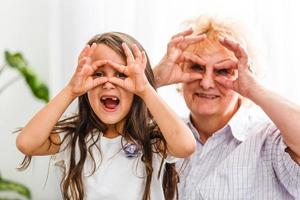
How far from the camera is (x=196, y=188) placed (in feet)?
4.76

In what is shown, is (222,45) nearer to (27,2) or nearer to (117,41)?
(117,41)

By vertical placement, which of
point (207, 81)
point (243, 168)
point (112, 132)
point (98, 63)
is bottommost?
point (243, 168)

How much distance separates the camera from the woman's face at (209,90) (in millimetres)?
1485

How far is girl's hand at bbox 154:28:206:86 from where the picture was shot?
1.48 meters

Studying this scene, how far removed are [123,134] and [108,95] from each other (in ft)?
0.51

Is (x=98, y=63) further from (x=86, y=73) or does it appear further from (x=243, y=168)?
(x=243, y=168)

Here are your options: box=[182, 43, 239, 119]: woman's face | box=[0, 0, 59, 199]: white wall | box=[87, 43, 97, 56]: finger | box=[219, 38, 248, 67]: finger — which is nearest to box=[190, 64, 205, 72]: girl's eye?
box=[182, 43, 239, 119]: woman's face

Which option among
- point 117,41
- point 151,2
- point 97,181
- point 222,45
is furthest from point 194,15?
point 97,181

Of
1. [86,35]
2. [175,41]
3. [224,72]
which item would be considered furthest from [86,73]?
[86,35]

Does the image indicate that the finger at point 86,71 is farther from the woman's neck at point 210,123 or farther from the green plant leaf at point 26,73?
the woman's neck at point 210,123

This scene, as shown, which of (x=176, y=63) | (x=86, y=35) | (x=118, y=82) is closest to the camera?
(x=118, y=82)

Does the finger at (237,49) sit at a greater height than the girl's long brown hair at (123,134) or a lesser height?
greater

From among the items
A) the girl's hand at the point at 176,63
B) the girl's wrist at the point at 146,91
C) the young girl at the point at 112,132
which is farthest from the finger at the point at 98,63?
the girl's hand at the point at 176,63

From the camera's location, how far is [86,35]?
6.14 ft
